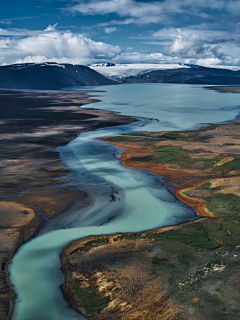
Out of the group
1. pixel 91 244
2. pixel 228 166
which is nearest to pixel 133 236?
pixel 91 244

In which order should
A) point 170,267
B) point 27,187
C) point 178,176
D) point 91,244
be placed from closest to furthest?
1. point 170,267
2. point 91,244
3. point 27,187
4. point 178,176

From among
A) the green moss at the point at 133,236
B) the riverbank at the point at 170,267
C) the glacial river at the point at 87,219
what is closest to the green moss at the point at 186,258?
the riverbank at the point at 170,267

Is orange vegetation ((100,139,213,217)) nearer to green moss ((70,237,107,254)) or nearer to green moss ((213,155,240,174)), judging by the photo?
green moss ((213,155,240,174))

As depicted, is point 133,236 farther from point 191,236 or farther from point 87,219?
point 87,219

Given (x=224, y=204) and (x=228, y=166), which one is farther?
(x=228, y=166)

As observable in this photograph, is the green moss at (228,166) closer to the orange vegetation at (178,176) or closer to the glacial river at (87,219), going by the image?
the orange vegetation at (178,176)

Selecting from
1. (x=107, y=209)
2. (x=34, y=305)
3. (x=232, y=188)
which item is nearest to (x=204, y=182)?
(x=232, y=188)

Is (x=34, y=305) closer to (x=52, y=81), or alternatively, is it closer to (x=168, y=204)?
(x=168, y=204)

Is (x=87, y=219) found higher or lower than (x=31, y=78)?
lower

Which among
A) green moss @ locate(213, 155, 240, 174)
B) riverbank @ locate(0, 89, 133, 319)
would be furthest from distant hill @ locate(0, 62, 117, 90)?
green moss @ locate(213, 155, 240, 174)
